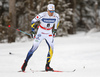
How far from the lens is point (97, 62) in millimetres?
8102

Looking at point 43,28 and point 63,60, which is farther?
point 63,60

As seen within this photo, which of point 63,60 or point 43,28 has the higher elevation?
point 43,28

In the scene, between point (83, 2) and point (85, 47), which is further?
point (83, 2)

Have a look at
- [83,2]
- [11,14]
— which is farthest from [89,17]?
[11,14]

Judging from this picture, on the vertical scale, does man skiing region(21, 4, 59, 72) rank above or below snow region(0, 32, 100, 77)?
above

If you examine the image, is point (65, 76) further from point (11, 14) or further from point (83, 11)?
point (83, 11)

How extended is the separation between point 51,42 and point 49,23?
2.08 feet

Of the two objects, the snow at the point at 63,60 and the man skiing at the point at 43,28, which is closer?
the man skiing at the point at 43,28

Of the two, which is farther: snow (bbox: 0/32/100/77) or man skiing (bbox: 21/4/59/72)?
snow (bbox: 0/32/100/77)

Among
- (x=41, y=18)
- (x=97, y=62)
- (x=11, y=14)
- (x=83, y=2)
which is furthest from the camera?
(x=83, y=2)

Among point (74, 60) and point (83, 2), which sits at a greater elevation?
point (83, 2)

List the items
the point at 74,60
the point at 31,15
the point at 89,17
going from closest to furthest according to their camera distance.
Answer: the point at 74,60 < the point at 31,15 < the point at 89,17

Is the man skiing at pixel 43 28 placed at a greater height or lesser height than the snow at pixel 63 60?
greater

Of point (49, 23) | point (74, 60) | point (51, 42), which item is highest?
point (49, 23)
